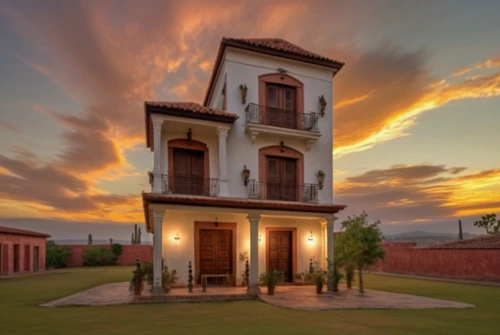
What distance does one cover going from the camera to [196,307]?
11.6 meters

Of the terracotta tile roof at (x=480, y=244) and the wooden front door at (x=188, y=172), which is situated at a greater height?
the wooden front door at (x=188, y=172)

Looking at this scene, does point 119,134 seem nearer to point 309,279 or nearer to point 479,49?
point 309,279

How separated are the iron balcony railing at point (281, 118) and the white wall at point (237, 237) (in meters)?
4.41

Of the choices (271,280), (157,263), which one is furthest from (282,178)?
(157,263)

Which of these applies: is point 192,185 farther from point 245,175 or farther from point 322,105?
point 322,105

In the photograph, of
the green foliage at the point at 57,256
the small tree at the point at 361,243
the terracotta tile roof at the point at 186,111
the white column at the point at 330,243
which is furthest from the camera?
the green foliage at the point at 57,256

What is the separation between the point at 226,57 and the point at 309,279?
1094 centimetres

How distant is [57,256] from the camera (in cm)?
3816

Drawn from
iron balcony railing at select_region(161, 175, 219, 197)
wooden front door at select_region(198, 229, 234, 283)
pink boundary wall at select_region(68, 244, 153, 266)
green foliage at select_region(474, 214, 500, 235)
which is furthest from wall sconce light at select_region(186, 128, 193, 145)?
green foliage at select_region(474, 214, 500, 235)

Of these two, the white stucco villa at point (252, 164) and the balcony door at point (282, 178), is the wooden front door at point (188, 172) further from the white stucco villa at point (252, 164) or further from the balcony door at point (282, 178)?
the balcony door at point (282, 178)

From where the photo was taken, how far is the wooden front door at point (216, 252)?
16.3 m

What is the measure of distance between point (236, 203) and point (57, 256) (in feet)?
103

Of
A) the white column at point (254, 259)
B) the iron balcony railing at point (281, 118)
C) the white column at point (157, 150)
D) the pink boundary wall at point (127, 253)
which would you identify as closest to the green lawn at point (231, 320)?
the white column at point (254, 259)

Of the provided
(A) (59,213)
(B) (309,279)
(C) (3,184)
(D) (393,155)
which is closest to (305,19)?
(D) (393,155)
